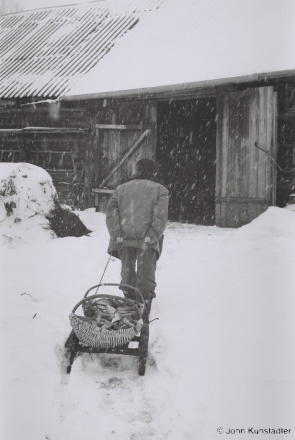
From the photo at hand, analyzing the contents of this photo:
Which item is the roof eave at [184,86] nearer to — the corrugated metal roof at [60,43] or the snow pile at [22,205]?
the corrugated metal roof at [60,43]

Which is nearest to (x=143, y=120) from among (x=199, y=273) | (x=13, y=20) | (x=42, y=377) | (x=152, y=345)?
(x=199, y=273)

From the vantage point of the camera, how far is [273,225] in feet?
A: 22.1

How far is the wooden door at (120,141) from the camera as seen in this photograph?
9062 mm

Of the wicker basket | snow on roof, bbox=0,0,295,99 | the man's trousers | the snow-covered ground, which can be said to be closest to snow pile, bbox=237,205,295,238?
the snow-covered ground

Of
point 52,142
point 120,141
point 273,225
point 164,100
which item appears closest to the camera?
point 273,225

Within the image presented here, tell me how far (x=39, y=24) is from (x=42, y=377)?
1270 cm

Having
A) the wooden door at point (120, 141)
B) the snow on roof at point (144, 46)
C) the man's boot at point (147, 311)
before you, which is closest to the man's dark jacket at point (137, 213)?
the man's boot at point (147, 311)

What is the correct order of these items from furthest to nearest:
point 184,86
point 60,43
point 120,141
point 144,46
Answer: point 60,43 < point 144,46 < point 120,141 < point 184,86

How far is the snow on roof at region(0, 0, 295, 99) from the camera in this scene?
321 inches

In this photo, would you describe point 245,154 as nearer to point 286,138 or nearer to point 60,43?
point 286,138

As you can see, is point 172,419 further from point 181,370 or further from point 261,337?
point 261,337

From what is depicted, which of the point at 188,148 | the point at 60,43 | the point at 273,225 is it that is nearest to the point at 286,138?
the point at 273,225

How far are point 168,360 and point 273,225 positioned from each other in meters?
3.79

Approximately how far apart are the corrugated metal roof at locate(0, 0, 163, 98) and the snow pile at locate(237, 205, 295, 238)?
500cm
